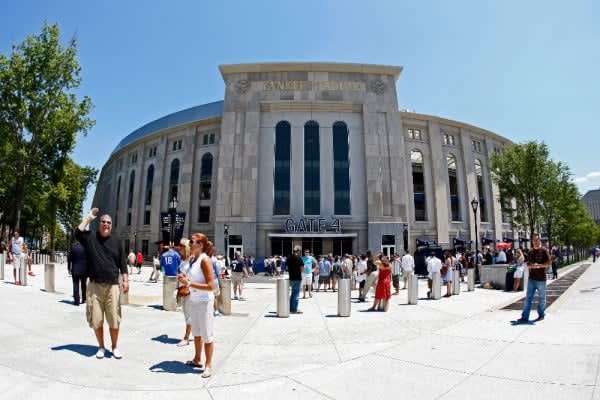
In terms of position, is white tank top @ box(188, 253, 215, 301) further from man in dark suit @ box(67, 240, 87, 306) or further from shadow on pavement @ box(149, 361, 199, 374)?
man in dark suit @ box(67, 240, 87, 306)

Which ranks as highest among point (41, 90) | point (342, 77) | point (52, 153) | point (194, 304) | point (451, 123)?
point (342, 77)

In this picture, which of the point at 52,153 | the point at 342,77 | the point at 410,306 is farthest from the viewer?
the point at 342,77

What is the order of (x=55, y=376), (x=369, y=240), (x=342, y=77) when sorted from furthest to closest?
1. (x=342, y=77)
2. (x=369, y=240)
3. (x=55, y=376)

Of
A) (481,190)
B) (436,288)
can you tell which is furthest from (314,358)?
(481,190)

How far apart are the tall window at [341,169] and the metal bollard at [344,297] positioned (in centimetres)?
2988

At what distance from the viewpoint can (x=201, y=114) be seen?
161 feet

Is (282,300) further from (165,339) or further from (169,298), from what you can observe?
(165,339)

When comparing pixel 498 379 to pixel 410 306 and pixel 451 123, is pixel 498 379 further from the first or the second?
pixel 451 123

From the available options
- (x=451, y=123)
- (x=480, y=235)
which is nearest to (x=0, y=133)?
(x=451, y=123)

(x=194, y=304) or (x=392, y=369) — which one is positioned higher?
(x=194, y=304)

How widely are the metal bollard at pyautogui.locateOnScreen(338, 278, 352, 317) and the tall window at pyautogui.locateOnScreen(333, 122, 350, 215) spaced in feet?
98.0

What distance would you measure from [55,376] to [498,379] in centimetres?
553

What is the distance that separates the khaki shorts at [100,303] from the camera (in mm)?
5523

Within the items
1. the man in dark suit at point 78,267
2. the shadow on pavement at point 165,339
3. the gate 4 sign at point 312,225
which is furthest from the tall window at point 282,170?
the shadow on pavement at point 165,339
